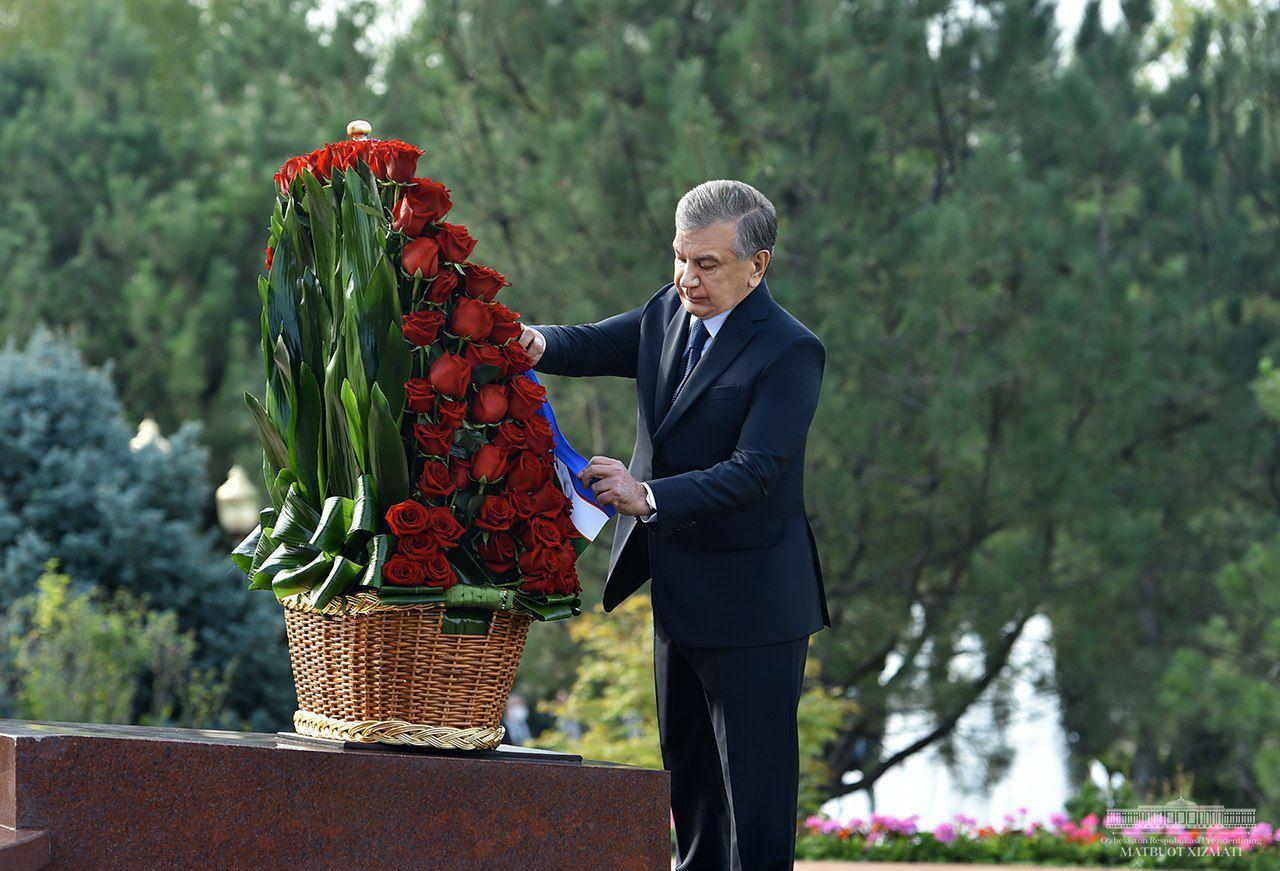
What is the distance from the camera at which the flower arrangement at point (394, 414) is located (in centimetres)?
287

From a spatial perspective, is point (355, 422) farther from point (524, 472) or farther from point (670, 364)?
point (670, 364)

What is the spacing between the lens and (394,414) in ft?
9.65

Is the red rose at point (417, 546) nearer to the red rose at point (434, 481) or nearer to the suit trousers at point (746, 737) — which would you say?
the red rose at point (434, 481)

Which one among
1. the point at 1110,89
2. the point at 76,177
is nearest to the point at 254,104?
the point at 76,177

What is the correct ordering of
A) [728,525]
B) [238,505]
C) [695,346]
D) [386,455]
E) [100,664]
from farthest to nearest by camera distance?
[238,505], [100,664], [695,346], [728,525], [386,455]

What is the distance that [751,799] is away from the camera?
3002mm

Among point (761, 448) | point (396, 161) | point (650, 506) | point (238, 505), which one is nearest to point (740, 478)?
point (761, 448)

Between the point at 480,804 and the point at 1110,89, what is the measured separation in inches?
350

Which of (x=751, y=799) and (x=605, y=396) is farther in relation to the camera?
(x=605, y=396)

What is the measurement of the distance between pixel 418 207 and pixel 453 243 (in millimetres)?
100

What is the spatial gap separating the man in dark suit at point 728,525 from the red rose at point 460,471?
246 millimetres

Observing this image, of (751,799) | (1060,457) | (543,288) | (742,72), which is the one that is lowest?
(751,799)

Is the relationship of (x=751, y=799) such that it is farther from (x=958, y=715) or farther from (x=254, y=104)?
(x=254, y=104)

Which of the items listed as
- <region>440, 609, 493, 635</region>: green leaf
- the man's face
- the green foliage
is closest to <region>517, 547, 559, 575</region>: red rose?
<region>440, 609, 493, 635</region>: green leaf
